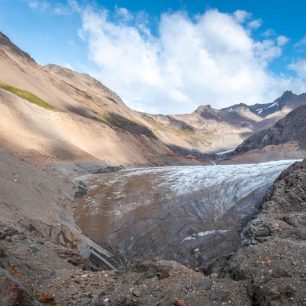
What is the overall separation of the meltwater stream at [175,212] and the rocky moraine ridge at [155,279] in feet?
23.0

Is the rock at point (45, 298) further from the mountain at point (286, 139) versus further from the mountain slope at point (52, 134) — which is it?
the mountain at point (286, 139)

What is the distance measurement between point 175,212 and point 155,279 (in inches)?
627

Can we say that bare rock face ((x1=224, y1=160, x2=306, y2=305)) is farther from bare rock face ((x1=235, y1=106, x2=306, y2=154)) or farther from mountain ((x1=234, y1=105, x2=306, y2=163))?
bare rock face ((x1=235, y1=106, x2=306, y2=154))

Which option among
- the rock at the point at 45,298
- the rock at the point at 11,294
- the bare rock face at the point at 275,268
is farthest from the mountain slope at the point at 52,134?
the rock at the point at 11,294

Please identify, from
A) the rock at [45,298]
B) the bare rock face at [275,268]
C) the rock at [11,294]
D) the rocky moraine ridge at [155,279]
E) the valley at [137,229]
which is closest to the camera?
the rock at [11,294]

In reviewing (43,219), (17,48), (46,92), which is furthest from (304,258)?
(17,48)

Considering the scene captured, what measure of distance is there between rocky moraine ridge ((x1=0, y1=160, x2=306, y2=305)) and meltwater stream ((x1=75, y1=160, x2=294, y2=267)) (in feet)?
23.0

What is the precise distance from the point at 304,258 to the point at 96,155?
51596mm

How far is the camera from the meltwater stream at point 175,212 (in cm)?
2328

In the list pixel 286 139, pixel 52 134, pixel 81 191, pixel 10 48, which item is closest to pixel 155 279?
pixel 81 191

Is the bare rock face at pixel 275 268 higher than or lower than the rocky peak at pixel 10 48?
lower

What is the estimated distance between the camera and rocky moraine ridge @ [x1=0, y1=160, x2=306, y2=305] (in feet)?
33.7

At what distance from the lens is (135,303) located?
11.4 m

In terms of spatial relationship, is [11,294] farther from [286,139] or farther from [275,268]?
[286,139]
